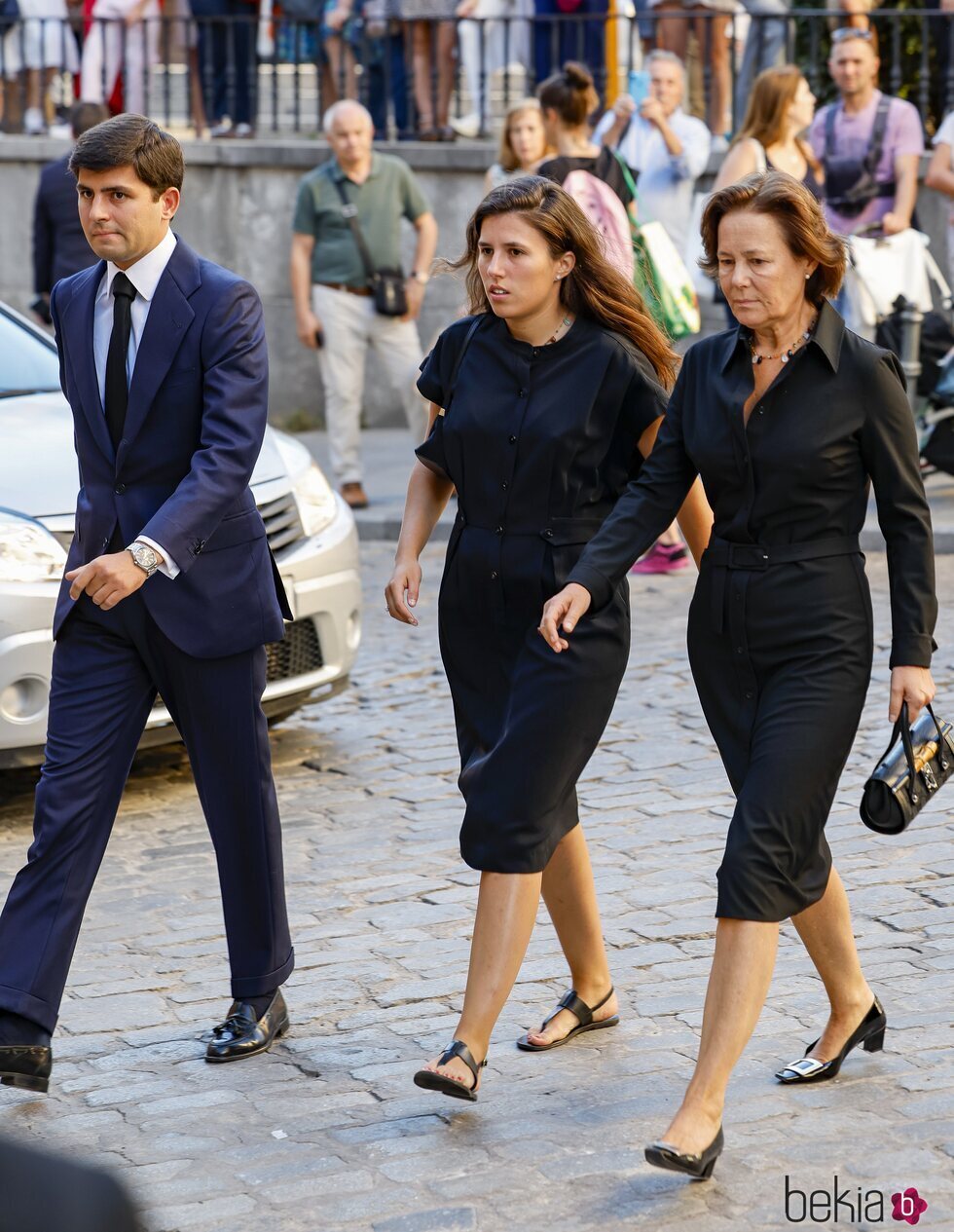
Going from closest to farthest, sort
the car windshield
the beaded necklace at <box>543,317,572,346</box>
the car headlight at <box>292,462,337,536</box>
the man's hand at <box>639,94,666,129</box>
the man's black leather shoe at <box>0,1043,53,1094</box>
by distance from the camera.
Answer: the man's black leather shoe at <box>0,1043,53,1094</box> < the beaded necklace at <box>543,317,572,346</box> < the car headlight at <box>292,462,337,536</box> < the car windshield < the man's hand at <box>639,94,666,129</box>

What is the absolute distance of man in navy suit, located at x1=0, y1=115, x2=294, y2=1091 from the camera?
4.45 meters

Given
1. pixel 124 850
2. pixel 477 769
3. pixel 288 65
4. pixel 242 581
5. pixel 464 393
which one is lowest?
pixel 124 850

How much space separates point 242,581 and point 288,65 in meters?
12.6

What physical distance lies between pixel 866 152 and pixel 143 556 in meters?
8.00

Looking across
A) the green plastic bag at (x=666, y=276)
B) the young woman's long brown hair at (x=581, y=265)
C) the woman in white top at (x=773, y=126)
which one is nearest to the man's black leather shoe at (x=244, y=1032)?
the young woman's long brown hair at (x=581, y=265)

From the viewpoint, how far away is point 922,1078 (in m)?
4.29

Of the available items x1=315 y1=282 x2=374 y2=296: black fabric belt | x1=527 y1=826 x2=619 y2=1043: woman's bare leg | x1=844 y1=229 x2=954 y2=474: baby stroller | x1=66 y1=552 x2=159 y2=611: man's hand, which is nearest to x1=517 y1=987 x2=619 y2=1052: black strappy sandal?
x1=527 y1=826 x2=619 y2=1043: woman's bare leg

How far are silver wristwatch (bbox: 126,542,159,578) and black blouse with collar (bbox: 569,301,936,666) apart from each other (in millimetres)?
1177

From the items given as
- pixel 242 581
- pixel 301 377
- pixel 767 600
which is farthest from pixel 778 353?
pixel 301 377

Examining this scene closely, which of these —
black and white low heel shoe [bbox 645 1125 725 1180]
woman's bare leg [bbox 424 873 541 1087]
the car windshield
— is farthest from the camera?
the car windshield

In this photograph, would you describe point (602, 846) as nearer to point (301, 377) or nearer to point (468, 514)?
point (468, 514)

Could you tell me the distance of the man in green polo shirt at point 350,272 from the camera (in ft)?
39.6

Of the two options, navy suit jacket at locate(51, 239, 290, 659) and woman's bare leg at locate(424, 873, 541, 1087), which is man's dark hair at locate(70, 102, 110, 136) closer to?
navy suit jacket at locate(51, 239, 290, 659)

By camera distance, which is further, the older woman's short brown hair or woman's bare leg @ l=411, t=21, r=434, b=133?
woman's bare leg @ l=411, t=21, r=434, b=133
